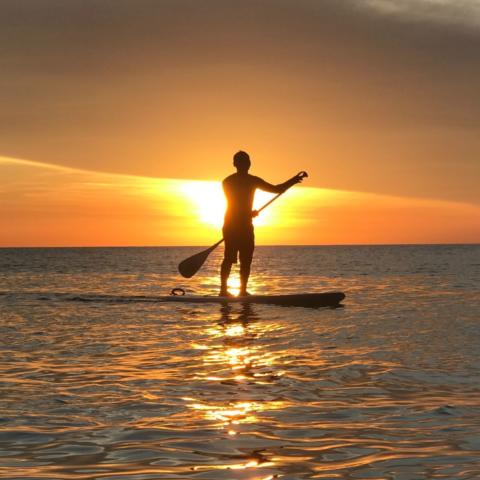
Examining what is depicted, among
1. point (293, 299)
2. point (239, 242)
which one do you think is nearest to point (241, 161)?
point (239, 242)

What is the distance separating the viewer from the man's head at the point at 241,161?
16828 millimetres

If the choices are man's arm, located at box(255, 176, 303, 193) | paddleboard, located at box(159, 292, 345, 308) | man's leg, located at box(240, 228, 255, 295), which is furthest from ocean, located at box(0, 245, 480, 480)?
man's arm, located at box(255, 176, 303, 193)

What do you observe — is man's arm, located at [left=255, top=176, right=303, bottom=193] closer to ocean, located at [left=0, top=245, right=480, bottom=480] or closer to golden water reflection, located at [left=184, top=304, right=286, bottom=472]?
ocean, located at [left=0, top=245, right=480, bottom=480]

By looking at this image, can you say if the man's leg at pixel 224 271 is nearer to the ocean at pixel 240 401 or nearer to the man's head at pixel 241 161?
the man's head at pixel 241 161

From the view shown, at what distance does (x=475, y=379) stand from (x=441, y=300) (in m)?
13.8

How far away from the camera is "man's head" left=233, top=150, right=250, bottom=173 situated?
663 inches

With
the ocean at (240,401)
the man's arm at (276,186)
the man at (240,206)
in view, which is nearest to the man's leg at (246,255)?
the man at (240,206)

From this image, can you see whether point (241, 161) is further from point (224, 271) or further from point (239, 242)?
point (224, 271)

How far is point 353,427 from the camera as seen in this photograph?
572 centimetres

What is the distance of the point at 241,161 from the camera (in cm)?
1683

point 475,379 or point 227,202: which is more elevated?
point 227,202

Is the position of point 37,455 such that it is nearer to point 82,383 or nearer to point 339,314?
point 82,383

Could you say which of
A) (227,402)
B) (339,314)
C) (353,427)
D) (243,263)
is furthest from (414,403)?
(243,263)

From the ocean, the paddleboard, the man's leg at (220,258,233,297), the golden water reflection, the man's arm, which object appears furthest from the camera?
the paddleboard
